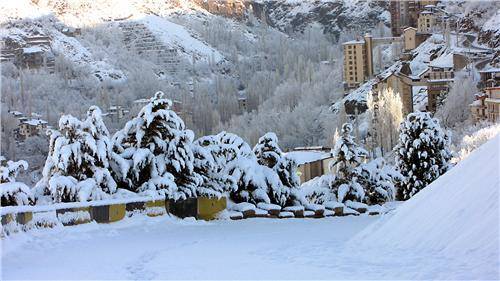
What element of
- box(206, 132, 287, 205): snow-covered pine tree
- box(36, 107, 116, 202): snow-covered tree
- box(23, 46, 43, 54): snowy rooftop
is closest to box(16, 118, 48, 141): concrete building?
box(23, 46, 43, 54): snowy rooftop

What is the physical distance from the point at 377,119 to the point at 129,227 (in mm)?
48648

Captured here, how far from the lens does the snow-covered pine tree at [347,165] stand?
14.2 m

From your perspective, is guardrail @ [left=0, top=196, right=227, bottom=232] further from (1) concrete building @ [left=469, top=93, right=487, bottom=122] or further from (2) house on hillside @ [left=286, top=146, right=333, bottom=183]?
(1) concrete building @ [left=469, top=93, right=487, bottom=122]

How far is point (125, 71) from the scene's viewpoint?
132 m

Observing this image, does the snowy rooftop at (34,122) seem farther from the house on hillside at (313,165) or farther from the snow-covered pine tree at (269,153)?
the snow-covered pine tree at (269,153)

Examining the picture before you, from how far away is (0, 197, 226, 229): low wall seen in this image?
8078 mm

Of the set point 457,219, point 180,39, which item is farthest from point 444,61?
point 180,39

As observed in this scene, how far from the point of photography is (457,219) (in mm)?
5891

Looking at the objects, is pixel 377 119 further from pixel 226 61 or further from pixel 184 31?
pixel 184 31

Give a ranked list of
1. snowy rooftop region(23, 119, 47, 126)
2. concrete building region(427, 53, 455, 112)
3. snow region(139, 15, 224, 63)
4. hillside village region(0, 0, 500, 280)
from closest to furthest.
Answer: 1. hillside village region(0, 0, 500, 280)
2. concrete building region(427, 53, 455, 112)
3. snowy rooftop region(23, 119, 47, 126)
4. snow region(139, 15, 224, 63)

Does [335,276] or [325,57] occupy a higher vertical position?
[325,57]

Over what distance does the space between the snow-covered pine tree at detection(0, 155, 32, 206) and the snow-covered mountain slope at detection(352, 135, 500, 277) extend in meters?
4.44

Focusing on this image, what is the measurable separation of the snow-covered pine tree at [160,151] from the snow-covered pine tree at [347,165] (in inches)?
173

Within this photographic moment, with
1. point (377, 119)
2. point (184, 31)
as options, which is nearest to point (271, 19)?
point (184, 31)
